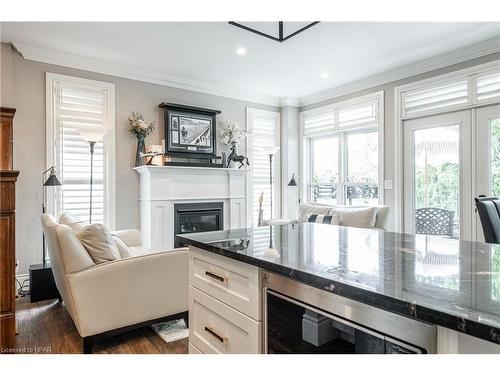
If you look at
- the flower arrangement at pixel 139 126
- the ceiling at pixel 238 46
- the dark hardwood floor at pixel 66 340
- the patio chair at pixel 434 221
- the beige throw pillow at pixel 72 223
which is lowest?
the dark hardwood floor at pixel 66 340

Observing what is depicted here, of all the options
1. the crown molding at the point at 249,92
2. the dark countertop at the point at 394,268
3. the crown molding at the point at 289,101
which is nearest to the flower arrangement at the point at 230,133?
the crown molding at the point at 249,92

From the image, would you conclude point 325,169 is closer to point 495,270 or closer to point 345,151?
point 345,151

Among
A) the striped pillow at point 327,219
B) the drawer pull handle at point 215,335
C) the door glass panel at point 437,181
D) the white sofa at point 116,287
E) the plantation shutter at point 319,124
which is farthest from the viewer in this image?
the plantation shutter at point 319,124

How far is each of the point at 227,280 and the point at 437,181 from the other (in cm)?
365

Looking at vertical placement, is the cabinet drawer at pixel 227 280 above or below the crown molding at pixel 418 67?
below

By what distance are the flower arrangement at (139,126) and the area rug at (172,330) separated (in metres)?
2.60

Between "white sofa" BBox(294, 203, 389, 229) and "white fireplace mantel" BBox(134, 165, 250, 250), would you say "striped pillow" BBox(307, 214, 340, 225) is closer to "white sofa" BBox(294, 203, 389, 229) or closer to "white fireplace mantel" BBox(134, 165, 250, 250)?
"white sofa" BBox(294, 203, 389, 229)

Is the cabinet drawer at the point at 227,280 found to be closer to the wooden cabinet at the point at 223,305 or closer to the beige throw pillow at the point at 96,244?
the wooden cabinet at the point at 223,305

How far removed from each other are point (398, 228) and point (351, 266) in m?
3.81

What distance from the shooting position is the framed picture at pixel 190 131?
4613mm

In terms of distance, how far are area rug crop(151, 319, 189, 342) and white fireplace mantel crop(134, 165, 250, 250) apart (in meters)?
1.74

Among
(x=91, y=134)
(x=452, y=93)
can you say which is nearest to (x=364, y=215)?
(x=452, y=93)

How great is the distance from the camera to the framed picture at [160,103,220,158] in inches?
182

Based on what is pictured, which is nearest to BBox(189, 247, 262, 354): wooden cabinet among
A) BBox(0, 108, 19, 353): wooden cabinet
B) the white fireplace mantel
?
BBox(0, 108, 19, 353): wooden cabinet
